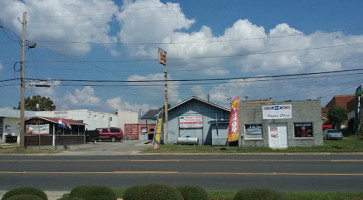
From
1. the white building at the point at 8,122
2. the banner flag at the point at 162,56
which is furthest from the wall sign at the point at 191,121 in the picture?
the white building at the point at 8,122

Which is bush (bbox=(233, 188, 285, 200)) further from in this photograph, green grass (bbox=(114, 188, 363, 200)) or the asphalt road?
the asphalt road

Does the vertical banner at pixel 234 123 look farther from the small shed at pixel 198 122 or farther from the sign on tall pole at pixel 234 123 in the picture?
the small shed at pixel 198 122

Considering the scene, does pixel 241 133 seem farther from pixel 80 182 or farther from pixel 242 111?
pixel 80 182

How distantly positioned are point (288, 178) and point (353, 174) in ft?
9.57

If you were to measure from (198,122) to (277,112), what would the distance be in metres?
8.55

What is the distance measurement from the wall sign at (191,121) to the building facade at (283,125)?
5.91 m

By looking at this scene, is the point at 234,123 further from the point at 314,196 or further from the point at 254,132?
the point at 314,196

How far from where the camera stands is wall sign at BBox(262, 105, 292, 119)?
27.7 m

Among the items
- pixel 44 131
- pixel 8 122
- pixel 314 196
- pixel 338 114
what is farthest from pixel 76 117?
pixel 314 196

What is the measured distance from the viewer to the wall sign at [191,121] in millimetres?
33062

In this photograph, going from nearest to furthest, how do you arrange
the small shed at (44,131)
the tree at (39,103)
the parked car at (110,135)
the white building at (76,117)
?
the small shed at (44,131), the white building at (76,117), the parked car at (110,135), the tree at (39,103)

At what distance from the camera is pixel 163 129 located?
34344 millimetres

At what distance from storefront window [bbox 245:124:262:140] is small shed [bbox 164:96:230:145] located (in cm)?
361

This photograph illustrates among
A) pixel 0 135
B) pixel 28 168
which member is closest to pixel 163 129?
pixel 28 168
